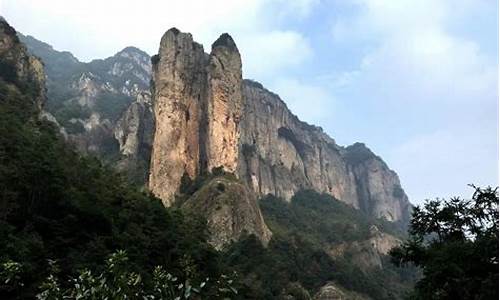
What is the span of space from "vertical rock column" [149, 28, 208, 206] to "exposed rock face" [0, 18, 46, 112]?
2375 cm

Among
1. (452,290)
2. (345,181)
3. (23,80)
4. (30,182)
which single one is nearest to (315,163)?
(345,181)

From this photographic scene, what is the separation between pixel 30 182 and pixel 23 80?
1319 inches

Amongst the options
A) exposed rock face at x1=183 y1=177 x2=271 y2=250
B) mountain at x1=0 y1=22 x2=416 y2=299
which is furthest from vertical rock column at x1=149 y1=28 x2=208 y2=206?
exposed rock face at x1=183 y1=177 x2=271 y2=250

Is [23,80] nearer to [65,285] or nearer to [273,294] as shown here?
[273,294]

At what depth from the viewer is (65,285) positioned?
3044cm

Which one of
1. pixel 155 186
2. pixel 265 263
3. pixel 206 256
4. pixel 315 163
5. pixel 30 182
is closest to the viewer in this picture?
pixel 30 182

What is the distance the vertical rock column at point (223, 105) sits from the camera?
9481 cm

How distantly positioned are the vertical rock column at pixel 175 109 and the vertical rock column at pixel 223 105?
6.70 feet

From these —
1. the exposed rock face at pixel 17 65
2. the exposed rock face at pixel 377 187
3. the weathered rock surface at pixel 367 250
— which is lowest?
the weathered rock surface at pixel 367 250

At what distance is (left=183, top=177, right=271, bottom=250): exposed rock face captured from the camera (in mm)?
79250

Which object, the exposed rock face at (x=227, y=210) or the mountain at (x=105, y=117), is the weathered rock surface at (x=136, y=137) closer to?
the mountain at (x=105, y=117)

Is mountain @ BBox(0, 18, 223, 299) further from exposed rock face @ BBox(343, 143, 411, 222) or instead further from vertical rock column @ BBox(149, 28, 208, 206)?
exposed rock face @ BBox(343, 143, 411, 222)

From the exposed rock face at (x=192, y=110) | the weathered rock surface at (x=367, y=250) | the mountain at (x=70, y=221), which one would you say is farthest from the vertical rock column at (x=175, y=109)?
the mountain at (x=70, y=221)

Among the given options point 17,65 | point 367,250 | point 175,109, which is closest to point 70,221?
point 17,65
